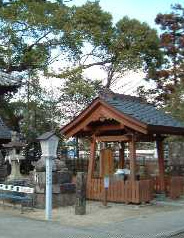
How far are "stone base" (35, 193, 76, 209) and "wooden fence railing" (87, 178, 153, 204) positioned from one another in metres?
1.38

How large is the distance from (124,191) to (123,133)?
2235 millimetres

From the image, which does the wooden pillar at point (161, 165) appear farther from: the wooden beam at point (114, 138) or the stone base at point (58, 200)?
the stone base at point (58, 200)

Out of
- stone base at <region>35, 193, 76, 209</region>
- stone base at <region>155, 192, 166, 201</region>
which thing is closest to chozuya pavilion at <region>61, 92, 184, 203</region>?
stone base at <region>155, 192, 166, 201</region>

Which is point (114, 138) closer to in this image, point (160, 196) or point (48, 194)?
point (160, 196)

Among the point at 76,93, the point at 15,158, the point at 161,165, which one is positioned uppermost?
the point at 76,93

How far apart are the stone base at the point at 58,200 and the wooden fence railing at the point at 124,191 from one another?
1.38m

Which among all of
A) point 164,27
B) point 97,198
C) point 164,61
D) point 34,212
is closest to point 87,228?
point 34,212

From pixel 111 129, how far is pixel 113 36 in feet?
45.8

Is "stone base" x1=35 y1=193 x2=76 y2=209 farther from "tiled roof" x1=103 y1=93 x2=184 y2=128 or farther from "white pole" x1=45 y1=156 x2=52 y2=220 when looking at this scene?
"tiled roof" x1=103 y1=93 x2=184 y2=128

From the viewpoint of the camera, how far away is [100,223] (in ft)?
38.3

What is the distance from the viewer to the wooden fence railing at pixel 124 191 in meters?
15.0

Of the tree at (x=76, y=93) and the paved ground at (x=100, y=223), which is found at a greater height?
the tree at (x=76, y=93)

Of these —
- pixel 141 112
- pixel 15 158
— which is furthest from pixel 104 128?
pixel 15 158

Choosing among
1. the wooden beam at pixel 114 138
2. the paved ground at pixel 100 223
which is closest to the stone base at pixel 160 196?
the paved ground at pixel 100 223
